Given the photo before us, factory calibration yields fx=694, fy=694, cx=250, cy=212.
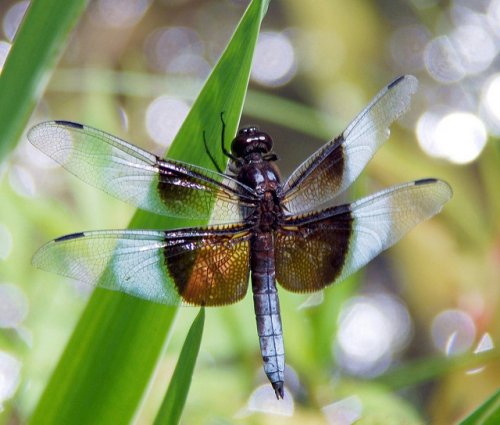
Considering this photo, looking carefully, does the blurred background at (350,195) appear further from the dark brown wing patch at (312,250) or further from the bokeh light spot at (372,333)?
the dark brown wing patch at (312,250)

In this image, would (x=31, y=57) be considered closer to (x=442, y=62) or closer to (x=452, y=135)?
(x=452, y=135)

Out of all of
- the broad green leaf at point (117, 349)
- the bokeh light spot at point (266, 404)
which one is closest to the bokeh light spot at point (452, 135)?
the bokeh light spot at point (266, 404)

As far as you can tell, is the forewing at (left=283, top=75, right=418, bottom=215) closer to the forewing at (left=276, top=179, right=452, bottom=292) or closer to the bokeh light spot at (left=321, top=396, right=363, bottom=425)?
the forewing at (left=276, top=179, right=452, bottom=292)

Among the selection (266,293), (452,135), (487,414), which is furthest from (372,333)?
(487,414)

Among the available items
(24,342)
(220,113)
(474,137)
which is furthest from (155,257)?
(474,137)

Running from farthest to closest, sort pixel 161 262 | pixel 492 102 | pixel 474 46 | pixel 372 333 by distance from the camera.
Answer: pixel 474 46, pixel 492 102, pixel 372 333, pixel 161 262

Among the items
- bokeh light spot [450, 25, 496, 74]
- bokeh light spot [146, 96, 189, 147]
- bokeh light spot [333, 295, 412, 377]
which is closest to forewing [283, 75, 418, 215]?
bokeh light spot [333, 295, 412, 377]
